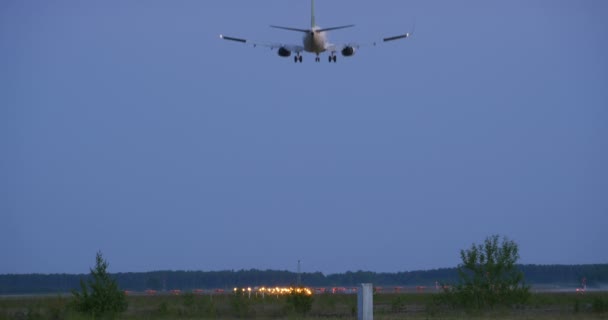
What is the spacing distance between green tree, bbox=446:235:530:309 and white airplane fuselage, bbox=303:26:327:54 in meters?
18.0

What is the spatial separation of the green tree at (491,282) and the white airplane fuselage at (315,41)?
18.0 metres

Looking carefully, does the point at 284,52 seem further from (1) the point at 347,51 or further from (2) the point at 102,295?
(2) the point at 102,295

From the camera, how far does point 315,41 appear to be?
6569cm

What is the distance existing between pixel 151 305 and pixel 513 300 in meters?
26.9

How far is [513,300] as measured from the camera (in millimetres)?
54719

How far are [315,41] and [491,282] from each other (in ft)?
66.2

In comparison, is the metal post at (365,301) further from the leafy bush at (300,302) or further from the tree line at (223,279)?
the tree line at (223,279)

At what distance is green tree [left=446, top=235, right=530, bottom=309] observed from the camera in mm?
54625

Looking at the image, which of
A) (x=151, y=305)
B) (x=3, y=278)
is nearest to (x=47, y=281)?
(x=3, y=278)

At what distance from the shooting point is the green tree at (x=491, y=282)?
54.6 m

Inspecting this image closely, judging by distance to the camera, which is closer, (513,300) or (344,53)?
(513,300)

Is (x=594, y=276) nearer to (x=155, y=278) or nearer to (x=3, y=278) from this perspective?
(x=155, y=278)

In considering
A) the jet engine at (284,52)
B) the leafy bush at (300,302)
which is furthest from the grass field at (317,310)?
the jet engine at (284,52)

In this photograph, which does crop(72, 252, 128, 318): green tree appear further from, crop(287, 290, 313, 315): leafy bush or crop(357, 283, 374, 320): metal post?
crop(357, 283, 374, 320): metal post
